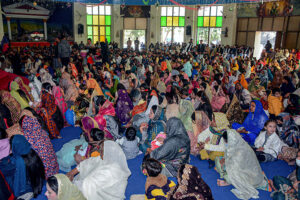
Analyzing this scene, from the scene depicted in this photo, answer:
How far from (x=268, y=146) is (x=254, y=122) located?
0.56m

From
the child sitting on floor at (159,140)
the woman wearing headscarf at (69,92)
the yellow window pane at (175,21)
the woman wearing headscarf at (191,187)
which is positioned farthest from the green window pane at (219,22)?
the woman wearing headscarf at (191,187)

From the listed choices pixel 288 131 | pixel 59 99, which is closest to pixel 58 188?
pixel 59 99

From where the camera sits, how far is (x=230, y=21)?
17297 mm

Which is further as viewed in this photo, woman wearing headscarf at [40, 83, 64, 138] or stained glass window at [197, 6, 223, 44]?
stained glass window at [197, 6, 223, 44]

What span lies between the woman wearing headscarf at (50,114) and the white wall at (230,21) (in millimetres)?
15429

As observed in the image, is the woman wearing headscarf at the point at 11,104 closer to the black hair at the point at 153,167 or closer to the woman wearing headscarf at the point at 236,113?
the black hair at the point at 153,167

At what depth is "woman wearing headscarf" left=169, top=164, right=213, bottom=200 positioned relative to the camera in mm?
2188

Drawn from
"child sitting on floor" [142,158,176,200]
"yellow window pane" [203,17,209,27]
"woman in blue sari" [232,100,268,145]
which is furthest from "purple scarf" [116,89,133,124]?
"yellow window pane" [203,17,209,27]

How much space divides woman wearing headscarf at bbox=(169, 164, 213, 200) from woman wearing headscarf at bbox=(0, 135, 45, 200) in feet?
5.42

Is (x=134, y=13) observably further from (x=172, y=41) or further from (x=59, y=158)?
(x=59, y=158)

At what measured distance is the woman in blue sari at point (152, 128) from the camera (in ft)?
12.0

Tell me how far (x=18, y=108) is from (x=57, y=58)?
4497 millimetres

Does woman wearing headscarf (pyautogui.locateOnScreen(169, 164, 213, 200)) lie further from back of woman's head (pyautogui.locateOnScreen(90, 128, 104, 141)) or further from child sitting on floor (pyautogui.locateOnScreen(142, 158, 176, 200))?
back of woman's head (pyautogui.locateOnScreen(90, 128, 104, 141))

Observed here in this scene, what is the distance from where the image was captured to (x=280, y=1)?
14367 millimetres
